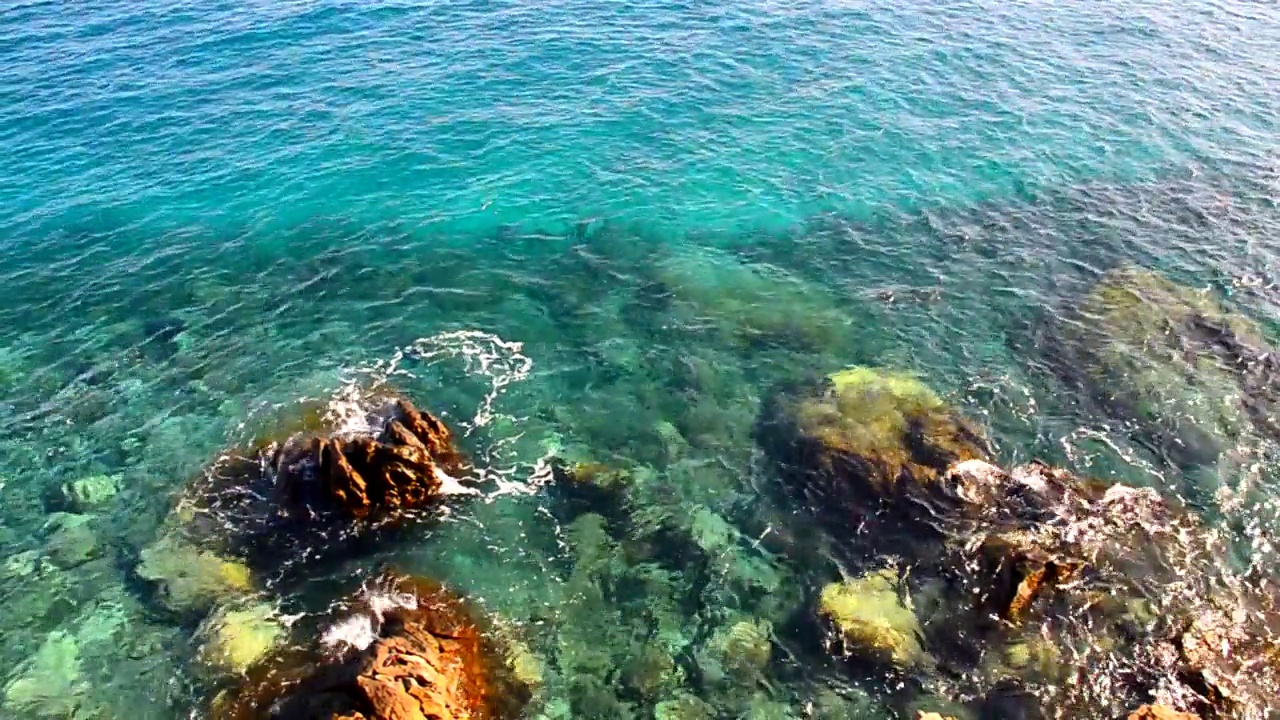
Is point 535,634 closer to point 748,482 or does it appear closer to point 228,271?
point 748,482

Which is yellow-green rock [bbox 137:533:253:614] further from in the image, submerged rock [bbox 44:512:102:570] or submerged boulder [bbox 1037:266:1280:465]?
submerged boulder [bbox 1037:266:1280:465]

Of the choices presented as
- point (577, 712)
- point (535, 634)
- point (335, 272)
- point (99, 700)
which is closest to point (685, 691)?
point (577, 712)

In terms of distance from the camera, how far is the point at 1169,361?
137 feet

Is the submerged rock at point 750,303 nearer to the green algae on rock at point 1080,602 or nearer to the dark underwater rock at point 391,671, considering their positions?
the green algae on rock at point 1080,602

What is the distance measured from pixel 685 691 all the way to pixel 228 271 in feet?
123

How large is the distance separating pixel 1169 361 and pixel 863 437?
17.3 m

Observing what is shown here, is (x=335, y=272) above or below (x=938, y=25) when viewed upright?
below

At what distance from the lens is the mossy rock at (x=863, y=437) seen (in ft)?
118

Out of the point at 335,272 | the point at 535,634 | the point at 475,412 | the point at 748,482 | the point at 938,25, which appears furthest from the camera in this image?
the point at 938,25

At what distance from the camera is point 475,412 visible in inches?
1601

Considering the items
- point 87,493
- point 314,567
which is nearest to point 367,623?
point 314,567

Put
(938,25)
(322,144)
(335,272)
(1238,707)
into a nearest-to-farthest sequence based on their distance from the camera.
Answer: (1238,707) < (335,272) < (322,144) < (938,25)

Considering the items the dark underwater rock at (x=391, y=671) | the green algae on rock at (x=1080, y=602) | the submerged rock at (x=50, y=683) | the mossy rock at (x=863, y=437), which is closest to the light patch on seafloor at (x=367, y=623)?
the dark underwater rock at (x=391, y=671)

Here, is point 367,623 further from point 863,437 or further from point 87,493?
point 863,437
